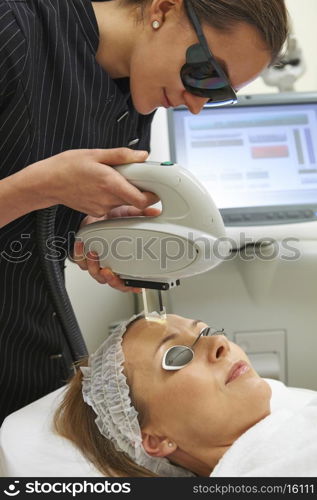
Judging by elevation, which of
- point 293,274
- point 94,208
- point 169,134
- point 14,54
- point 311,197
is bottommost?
point 293,274

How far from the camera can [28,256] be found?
1.40 meters

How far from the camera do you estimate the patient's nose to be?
1.32 meters

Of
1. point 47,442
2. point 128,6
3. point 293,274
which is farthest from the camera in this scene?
point 293,274

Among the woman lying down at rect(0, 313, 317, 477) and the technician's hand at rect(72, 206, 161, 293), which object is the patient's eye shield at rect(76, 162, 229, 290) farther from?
the woman lying down at rect(0, 313, 317, 477)

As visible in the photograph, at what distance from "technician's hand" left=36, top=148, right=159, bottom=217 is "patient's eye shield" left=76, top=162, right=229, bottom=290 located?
4cm

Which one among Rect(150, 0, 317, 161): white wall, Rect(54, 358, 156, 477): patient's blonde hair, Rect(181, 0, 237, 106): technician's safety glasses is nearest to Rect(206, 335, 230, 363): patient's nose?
Rect(54, 358, 156, 477): patient's blonde hair

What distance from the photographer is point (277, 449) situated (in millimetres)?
1186

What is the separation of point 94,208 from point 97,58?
1.35 ft

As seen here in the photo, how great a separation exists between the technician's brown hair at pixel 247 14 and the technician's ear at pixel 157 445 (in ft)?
2.87

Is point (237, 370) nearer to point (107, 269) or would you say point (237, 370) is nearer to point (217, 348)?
point (217, 348)

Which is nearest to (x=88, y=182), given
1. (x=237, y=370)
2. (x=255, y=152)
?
(x=237, y=370)

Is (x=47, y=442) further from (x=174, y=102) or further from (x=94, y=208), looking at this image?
(x=174, y=102)

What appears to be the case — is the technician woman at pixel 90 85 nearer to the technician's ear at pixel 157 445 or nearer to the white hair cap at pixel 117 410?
the white hair cap at pixel 117 410

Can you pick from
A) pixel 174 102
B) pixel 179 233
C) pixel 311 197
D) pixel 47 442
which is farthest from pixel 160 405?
pixel 311 197
